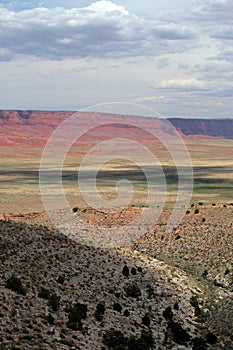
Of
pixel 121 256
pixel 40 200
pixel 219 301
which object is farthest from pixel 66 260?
pixel 40 200

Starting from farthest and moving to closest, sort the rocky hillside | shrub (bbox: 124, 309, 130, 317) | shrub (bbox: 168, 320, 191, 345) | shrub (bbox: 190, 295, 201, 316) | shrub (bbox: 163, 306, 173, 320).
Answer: shrub (bbox: 190, 295, 201, 316) → shrub (bbox: 163, 306, 173, 320) → shrub (bbox: 124, 309, 130, 317) → shrub (bbox: 168, 320, 191, 345) → the rocky hillside

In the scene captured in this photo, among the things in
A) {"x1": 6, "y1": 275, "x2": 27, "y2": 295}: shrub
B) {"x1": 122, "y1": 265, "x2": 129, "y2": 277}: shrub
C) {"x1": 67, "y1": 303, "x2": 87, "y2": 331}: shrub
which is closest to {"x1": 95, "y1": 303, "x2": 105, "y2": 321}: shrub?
{"x1": 67, "y1": 303, "x2": 87, "y2": 331}: shrub

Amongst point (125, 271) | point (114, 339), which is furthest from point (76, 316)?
point (125, 271)

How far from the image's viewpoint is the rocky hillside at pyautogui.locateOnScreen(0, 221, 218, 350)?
2398 centimetres

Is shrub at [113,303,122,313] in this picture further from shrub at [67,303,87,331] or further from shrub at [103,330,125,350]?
shrub at [103,330,125,350]

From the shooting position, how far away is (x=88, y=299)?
30.1 m

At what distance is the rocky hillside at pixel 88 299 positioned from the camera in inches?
944

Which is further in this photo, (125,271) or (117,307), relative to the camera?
(125,271)

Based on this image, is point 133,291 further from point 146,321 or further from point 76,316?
point 76,316

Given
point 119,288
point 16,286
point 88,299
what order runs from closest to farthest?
point 16,286, point 88,299, point 119,288

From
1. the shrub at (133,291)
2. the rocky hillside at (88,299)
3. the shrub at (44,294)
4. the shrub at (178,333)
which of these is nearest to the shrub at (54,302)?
the rocky hillside at (88,299)

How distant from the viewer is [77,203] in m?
106

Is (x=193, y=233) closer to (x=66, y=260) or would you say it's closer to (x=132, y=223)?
(x=132, y=223)

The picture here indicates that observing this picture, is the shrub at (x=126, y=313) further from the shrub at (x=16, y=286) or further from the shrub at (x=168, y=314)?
the shrub at (x=16, y=286)
